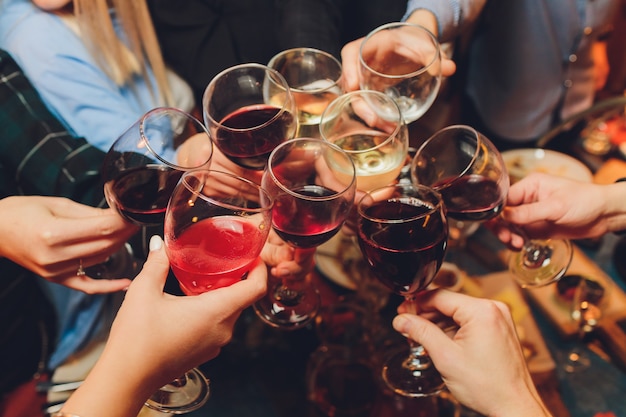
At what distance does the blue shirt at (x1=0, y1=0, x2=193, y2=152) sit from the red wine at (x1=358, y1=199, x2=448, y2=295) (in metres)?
1.01

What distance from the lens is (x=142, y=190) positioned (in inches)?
42.8

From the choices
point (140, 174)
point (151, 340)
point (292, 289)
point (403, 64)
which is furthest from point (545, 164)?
point (151, 340)

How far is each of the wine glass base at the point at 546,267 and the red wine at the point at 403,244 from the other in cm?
43

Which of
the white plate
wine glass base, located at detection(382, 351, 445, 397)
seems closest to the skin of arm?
wine glass base, located at detection(382, 351, 445, 397)

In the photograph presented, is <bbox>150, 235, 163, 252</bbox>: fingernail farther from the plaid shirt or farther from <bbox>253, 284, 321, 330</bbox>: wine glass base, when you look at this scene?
the plaid shirt

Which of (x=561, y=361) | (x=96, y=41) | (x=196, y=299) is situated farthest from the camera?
(x=96, y=41)

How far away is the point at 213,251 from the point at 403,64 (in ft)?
2.28

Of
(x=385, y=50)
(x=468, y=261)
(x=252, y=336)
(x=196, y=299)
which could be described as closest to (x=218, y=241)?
(x=196, y=299)

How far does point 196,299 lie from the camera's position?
86 centimetres

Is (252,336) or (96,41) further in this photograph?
(96,41)

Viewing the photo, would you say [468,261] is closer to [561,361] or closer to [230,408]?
[561,361]

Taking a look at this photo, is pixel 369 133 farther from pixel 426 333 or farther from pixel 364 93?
pixel 426 333

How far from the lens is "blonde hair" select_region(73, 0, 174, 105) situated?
159 cm

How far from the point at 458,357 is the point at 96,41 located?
4.61 ft
